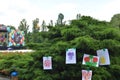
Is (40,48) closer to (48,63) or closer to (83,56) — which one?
(48,63)

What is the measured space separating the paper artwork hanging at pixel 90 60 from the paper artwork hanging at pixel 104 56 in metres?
0.22

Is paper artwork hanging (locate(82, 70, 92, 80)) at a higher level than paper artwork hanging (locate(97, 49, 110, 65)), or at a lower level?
lower

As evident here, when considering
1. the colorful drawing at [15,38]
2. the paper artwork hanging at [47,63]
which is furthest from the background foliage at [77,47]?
the colorful drawing at [15,38]

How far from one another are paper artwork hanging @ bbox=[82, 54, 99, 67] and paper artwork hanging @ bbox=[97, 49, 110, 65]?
224 mm

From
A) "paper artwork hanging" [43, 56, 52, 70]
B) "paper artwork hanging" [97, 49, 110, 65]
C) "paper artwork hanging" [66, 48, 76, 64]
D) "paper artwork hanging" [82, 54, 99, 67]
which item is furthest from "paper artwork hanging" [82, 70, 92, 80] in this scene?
"paper artwork hanging" [43, 56, 52, 70]

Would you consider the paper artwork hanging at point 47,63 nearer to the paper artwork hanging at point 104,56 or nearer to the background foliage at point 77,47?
the background foliage at point 77,47

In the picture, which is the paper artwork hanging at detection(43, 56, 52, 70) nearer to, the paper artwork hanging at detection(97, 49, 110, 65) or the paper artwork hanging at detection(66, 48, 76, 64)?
the paper artwork hanging at detection(66, 48, 76, 64)

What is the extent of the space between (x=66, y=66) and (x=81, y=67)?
54 cm

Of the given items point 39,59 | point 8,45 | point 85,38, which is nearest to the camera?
point 85,38

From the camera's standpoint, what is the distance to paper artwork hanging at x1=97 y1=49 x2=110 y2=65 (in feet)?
34.4

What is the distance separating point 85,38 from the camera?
34.3 feet

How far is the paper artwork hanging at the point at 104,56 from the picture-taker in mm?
10500

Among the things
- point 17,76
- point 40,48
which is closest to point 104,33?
point 40,48

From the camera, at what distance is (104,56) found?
10.6m
